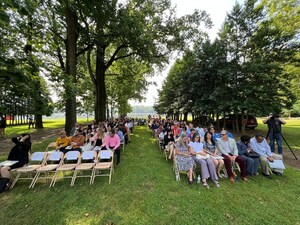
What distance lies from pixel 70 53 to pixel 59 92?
4.10m

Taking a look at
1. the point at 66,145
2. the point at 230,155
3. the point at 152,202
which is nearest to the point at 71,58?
the point at 66,145

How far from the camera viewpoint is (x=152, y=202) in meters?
3.79

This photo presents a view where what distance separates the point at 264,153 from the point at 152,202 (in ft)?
13.9

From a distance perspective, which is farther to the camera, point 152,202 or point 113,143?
point 113,143

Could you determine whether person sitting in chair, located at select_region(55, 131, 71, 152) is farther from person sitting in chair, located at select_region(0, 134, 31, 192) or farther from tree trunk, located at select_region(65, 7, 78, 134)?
tree trunk, located at select_region(65, 7, 78, 134)

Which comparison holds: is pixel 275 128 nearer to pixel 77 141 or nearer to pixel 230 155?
pixel 230 155

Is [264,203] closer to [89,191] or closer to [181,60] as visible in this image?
[89,191]

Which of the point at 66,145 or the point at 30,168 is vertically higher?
the point at 66,145

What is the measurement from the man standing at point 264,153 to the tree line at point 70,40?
635cm

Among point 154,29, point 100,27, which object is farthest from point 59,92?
point 154,29

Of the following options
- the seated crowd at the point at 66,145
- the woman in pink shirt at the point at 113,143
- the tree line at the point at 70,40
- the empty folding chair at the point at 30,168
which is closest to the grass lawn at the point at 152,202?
the empty folding chair at the point at 30,168

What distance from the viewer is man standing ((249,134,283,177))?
17.5 feet

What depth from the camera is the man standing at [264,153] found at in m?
5.34

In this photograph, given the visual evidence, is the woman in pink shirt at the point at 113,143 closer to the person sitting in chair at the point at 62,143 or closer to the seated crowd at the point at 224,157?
the person sitting in chair at the point at 62,143
